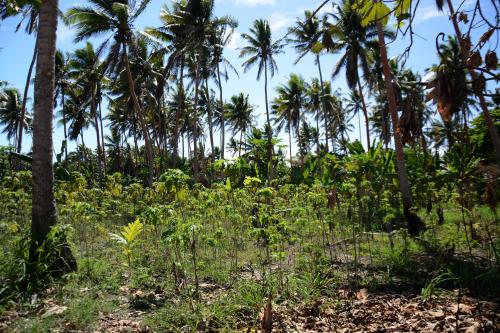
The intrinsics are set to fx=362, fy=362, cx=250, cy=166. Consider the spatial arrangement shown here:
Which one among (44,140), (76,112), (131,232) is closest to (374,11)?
(131,232)

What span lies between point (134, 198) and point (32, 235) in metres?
8.78

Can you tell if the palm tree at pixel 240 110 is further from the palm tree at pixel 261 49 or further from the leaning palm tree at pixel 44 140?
the leaning palm tree at pixel 44 140

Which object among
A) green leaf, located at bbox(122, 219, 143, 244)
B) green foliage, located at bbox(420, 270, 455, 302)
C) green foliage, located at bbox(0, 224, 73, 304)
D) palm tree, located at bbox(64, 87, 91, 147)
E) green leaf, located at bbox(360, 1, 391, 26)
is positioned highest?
palm tree, located at bbox(64, 87, 91, 147)

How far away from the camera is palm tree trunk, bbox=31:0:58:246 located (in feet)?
17.7

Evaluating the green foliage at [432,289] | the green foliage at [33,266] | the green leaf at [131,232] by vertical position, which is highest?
the green leaf at [131,232]

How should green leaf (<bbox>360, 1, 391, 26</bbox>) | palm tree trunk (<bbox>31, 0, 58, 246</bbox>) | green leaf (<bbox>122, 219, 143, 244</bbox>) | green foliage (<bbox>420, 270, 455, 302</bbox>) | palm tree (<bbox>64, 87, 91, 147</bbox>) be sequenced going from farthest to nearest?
palm tree (<bbox>64, 87, 91, 147</bbox>)
green leaf (<bbox>122, 219, 143, 244</bbox>)
palm tree trunk (<bbox>31, 0, 58, 246</bbox>)
green foliage (<bbox>420, 270, 455, 302</bbox>)
green leaf (<bbox>360, 1, 391, 26</bbox>)

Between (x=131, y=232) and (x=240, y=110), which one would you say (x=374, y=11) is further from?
(x=240, y=110)

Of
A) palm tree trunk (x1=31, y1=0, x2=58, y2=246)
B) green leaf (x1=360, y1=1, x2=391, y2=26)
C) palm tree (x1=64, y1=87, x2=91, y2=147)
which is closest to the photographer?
green leaf (x1=360, y1=1, x2=391, y2=26)

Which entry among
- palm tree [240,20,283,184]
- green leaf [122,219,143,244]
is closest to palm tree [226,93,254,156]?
palm tree [240,20,283,184]

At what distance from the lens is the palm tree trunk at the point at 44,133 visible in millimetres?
5406

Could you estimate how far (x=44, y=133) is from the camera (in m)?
5.52

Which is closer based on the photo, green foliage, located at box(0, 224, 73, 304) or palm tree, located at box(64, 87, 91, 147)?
green foliage, located at box(0, 224, 73, 304)

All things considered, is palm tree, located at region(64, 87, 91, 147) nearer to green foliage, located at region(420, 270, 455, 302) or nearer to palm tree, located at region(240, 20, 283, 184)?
palm tree, located at region(240, 20, 283, 184)

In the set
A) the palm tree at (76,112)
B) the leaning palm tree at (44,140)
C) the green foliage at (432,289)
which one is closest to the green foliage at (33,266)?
the leaning palm tree at (44,140)
